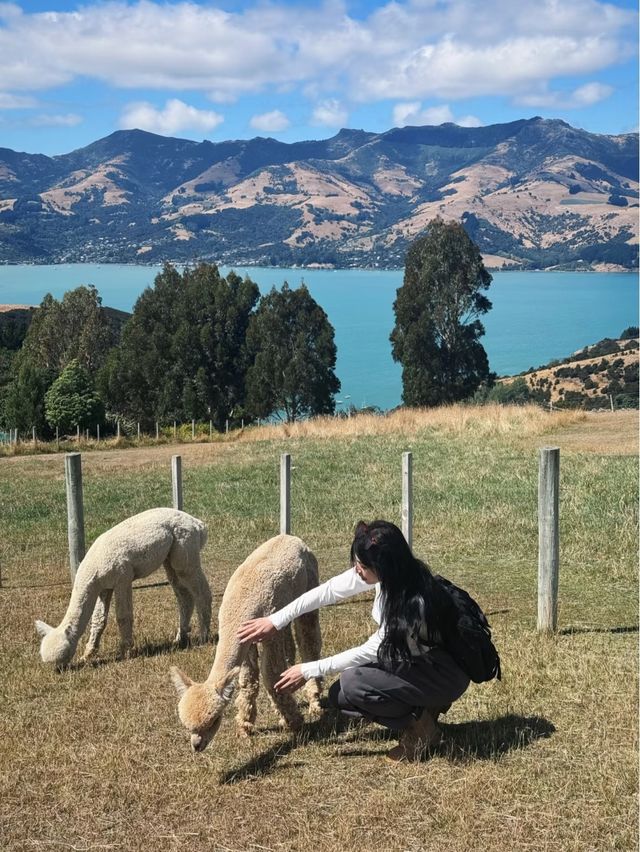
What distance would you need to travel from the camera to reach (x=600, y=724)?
6.77 metres

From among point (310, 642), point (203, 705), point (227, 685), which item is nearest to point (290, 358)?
point (310, 642)

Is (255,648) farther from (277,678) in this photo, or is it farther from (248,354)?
(248,354)

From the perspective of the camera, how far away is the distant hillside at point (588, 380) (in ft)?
230

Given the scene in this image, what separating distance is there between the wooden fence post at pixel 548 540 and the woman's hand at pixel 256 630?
3.92 meters

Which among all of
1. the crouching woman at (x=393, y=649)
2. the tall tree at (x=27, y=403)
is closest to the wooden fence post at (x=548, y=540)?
the crouching woman at (x=393, y=649)

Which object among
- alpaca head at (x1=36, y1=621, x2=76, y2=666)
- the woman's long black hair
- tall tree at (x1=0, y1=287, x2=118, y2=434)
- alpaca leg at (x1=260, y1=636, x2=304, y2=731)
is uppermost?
tall tree at (x1=0, y1=287, x2=118, y2=434)

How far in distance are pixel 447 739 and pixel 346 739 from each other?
720 millimetres

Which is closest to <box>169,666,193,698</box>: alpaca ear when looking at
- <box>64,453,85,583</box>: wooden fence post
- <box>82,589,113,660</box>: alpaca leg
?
<box>82,589,113,660</box>: alpaca leg

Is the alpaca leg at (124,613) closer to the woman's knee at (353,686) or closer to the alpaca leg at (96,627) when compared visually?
the alpaca leg at (96,627)

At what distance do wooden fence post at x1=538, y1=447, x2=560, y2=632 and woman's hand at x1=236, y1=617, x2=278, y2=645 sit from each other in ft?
12.9

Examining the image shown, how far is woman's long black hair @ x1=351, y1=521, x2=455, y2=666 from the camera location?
580cm

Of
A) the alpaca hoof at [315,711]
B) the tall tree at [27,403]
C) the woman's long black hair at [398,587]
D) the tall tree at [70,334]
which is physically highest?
the tall tree at [70,334]

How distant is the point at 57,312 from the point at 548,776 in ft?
267

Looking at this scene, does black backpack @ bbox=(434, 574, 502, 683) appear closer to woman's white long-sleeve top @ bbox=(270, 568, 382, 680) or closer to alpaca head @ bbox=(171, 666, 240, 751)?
woman's white long-sleeve top @ bbox=(270, 568, 382, 680)
